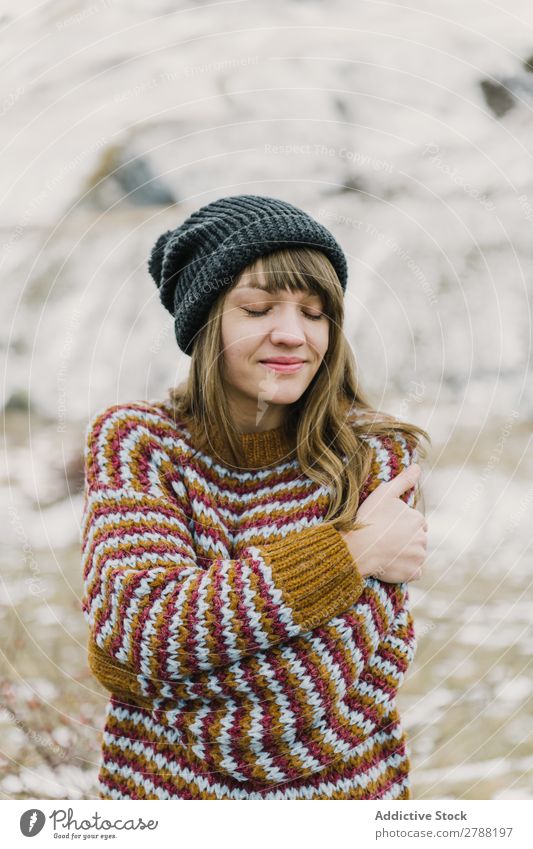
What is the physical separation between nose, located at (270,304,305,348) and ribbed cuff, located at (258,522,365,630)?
0.27m

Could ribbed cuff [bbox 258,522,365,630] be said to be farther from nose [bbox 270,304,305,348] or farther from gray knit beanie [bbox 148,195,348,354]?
gray knit beanie [bbox 148,195,348,354]

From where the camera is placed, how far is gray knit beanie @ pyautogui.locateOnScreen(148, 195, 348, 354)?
1.00m

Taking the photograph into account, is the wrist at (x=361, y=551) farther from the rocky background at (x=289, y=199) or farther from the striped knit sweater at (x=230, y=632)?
the rocky background at (x=289, y=199)

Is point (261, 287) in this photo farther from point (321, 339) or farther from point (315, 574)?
point (315, 574)

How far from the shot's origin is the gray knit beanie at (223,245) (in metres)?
1.00

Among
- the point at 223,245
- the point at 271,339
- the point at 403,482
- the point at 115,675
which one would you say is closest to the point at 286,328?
the point at 271,339

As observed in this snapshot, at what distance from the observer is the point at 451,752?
1376mm

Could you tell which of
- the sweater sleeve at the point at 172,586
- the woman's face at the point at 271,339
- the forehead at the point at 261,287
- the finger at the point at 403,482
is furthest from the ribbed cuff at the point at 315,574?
the forehead at the point at 261,287

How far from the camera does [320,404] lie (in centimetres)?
112

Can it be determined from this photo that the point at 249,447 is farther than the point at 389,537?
Yes

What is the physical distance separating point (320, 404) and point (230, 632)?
0.42 m

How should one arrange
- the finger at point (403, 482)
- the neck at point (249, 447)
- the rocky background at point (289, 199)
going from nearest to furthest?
the finger at point (403, 482) < the neck at point (249, 447) < the rocky background at point (289, 199)

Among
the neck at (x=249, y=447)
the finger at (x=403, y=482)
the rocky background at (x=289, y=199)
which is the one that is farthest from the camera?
the rocky background at (x=289, y=199)

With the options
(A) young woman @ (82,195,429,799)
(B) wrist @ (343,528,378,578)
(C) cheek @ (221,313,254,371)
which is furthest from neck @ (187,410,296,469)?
(B) wrist @ (343,528,378,578)
